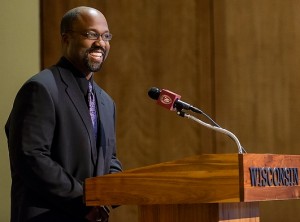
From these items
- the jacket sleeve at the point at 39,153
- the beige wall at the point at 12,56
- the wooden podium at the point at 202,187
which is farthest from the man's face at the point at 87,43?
the beige wall at the point at 12,56

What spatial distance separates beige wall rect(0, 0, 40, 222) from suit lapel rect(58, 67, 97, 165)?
1575 mm

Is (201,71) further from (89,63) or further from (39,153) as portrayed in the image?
(39,153)

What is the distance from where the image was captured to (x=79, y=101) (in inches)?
98.5

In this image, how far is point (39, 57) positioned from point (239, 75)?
4.12 ft

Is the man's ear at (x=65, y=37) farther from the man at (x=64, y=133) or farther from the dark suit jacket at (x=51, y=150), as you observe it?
the dark suit jacket at (x=51, y=150)

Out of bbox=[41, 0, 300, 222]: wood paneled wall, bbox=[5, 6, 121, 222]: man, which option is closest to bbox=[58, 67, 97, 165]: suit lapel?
bbox=[5, 6, 121, 222]: man

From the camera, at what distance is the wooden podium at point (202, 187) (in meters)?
1.89

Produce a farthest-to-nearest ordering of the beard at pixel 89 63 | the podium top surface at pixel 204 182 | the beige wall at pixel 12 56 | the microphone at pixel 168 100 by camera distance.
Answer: the beige wall at pixel 12 56 → the beard at pixel 89 63 → the microphone at pixel 168 100 → the podium top surface at pixel 204 182

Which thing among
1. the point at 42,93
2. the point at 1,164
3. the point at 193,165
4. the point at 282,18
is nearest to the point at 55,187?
the point at 42,93

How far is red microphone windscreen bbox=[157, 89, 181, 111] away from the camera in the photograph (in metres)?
2.24

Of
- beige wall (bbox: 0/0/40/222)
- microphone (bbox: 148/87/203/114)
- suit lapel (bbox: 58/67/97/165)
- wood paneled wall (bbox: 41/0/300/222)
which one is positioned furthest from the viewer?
wood paneled wall (bbox: 41/0/300/222)

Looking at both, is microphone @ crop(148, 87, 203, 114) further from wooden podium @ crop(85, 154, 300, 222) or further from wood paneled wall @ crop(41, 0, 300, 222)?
wood paneled wall @ crop(41, 0, 300, 222)

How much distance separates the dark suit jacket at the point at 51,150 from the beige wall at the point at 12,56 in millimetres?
1567

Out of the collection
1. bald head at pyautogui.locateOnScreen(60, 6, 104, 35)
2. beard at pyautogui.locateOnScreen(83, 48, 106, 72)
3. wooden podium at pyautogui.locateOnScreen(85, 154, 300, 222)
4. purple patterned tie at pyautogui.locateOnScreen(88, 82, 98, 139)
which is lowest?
wooden podium at pyautogui.locateOnScreen(85, 154, 300, 222)
